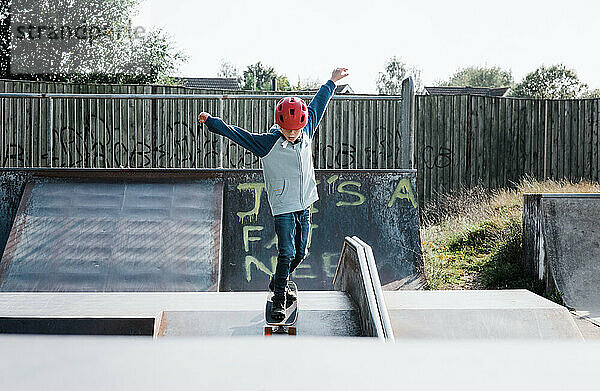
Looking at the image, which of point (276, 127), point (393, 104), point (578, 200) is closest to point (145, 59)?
point (393, 104)

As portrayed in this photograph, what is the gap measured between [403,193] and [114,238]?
12.4ft

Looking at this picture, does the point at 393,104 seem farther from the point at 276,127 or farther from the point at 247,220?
the point at 276,127

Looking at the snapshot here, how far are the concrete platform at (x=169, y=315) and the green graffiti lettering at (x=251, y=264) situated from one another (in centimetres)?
232

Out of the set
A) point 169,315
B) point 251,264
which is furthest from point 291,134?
point 251,264

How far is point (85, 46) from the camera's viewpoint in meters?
23.6

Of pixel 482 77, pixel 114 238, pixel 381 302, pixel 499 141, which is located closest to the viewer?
pixel 381 302

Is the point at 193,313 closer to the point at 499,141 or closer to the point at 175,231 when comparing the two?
the point at 175,231

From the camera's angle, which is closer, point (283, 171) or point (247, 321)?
point (283, 171)

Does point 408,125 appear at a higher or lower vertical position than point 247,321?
higher

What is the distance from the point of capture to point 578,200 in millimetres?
8438

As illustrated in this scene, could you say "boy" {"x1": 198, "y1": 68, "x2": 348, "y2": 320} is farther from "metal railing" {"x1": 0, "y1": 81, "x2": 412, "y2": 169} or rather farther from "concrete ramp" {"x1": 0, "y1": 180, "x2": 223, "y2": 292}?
"metal railing" {"x1": 0, "y1": 81, "x2": 412, "y2": 169}

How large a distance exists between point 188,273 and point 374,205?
2.65 m

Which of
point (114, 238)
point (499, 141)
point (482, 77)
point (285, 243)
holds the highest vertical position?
point (482, 77)

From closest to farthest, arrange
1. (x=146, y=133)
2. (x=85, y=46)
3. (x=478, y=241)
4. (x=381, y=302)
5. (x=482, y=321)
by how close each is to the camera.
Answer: (x=381, y=302)
(x=482, y=321)
(x=478, y=241)
(x=146, y=133)
(x=85, y=46)
